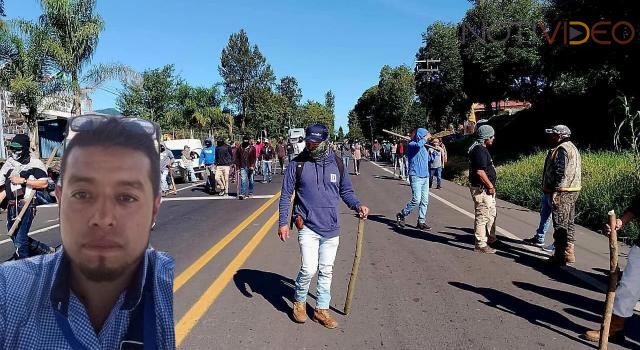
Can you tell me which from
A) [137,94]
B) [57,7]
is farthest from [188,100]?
[57,7]

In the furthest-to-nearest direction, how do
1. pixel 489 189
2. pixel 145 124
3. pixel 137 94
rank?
1. pixel 137 94
2. pixel 489 189
3. pixel 145 124

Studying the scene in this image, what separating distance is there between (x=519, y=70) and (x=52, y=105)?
27380 mm

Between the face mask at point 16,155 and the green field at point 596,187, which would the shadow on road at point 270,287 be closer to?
the face mask at point 16,155

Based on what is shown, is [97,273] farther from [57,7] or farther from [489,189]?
[57,7]

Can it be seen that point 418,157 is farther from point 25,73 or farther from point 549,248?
point 25,73

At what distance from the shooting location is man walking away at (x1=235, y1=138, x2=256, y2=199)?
1421 cm

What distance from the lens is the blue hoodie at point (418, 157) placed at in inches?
364

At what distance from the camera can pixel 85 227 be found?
3.34 ft

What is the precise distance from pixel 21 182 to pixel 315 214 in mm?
3652

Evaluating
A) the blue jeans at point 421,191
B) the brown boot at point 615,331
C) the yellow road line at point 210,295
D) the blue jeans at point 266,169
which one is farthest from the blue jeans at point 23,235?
the blue jeans at point 266,169

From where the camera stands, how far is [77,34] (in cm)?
1484

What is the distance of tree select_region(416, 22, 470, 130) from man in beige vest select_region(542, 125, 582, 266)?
109 ft

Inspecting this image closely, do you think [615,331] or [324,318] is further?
[324,318]

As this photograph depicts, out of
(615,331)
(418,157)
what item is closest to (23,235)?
(615,331)
